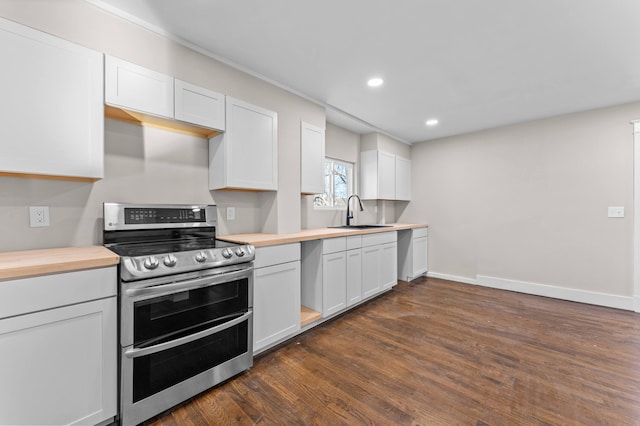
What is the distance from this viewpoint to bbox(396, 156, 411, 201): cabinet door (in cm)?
483

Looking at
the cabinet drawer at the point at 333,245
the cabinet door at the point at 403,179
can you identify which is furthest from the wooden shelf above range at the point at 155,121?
the cabinet door at the point at 403,179

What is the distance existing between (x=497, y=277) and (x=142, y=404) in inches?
181

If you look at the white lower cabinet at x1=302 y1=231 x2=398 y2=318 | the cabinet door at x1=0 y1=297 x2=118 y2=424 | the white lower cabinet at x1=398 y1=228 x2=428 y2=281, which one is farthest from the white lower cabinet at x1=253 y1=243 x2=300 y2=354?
the white lower cabinet at x1=398 y1=228 x2=428 y2=281

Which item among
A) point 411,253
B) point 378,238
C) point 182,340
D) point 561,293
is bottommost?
point 561,293

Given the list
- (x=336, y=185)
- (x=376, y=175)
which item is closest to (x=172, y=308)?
(x=336, y=185)

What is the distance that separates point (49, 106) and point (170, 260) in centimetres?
108

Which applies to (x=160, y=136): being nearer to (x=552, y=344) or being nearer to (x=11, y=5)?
(x=11, y=5)

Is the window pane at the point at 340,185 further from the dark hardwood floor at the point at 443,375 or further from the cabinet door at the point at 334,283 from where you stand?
the dark hardwood floor at the point at 443,375

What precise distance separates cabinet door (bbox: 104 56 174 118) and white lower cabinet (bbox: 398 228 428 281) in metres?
3.80

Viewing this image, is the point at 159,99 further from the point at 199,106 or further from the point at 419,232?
the point at 419,232

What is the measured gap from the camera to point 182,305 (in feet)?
5.49

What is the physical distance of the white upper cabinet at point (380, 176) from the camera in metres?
4.39

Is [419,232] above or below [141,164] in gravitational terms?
below

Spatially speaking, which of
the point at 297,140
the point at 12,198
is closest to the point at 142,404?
the point at 12,198
